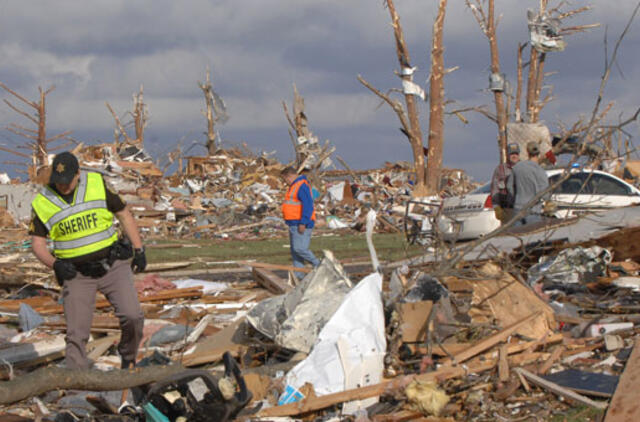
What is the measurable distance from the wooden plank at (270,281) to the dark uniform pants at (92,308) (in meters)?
2.86

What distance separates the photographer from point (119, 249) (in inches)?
223

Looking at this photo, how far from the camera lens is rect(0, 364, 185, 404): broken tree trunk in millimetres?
3428

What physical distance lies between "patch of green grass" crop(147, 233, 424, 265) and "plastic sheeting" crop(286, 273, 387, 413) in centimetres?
743

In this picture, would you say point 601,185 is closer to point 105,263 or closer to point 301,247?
point 301,247

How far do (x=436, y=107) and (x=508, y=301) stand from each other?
19.5 metres

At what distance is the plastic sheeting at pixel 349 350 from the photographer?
193 inches

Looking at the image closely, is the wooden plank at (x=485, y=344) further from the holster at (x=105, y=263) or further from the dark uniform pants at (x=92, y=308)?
the holster at (x=105, y=263)

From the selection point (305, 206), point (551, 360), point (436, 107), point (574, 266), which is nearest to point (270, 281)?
point (305, 206)

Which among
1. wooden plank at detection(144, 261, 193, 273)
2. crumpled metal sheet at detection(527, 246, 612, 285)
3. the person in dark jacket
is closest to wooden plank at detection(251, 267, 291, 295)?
wooden plank at detection(144, 261, 193, 273)

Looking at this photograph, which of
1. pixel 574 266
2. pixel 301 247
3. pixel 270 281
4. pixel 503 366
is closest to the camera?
pixel 503 366

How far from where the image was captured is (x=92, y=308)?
5688 mm

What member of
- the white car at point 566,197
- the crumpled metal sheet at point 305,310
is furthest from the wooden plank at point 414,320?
the white car at point 566,197

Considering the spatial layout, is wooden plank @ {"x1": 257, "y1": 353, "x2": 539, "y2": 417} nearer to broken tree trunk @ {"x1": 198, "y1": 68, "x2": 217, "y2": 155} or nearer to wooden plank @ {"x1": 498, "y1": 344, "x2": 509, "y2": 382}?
wooden plank @ {"x1": 498, "y1": 344, "x2": 509, "y2": 382}

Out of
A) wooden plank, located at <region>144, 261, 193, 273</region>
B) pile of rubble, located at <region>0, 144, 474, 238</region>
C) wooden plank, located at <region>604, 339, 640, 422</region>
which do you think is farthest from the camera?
pile of rubble, located at <region>0, 144, 474, 238</region>
